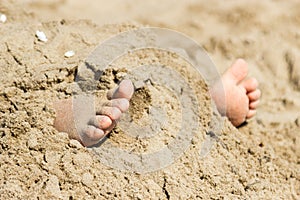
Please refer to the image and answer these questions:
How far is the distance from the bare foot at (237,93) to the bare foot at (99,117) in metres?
0.52

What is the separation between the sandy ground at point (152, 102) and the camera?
1667mm

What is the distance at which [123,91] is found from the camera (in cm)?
185

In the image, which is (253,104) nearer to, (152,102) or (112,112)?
(152,102)

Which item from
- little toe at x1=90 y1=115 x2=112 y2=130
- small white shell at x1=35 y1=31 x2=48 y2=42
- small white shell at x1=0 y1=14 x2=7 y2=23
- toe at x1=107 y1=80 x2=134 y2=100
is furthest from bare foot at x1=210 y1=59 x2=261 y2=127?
small white shell at x1=0 y1=14 x2=7 y2=23

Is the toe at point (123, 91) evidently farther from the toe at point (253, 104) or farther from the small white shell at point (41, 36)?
the toe at point (253, 104)

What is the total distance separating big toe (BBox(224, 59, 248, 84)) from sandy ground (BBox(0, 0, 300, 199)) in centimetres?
19

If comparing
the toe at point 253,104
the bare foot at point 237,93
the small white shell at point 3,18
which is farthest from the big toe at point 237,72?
the small white shell at point 3,18

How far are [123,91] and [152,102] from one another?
16cm

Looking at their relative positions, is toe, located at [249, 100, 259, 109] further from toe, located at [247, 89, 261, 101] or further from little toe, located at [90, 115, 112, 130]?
little toe, located at [90, 115, 112, 130]

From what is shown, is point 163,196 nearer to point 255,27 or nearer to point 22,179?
point 22,179

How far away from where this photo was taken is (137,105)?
192cm

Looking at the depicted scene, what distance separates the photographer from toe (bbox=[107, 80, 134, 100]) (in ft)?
6.07

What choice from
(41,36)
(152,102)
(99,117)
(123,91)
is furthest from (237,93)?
(41,36)

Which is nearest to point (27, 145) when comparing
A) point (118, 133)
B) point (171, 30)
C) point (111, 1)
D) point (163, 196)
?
→ point (118, 133)
